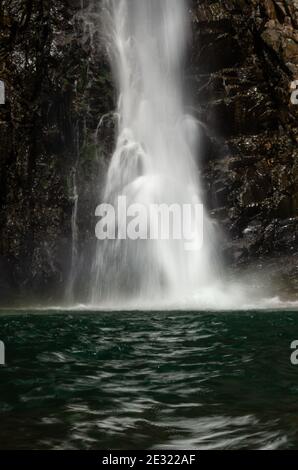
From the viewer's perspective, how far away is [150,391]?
5.86 meters

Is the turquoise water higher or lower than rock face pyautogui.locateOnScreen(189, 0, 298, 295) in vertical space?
lower

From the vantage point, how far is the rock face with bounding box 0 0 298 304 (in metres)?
24.9

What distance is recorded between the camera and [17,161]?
86.3 ft

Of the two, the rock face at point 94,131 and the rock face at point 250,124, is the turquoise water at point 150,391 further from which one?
the rock face at point 94,131

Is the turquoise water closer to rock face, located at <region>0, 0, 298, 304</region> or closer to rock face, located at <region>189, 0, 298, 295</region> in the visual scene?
rock face, located at <region>189, 0, 298, 295</region>

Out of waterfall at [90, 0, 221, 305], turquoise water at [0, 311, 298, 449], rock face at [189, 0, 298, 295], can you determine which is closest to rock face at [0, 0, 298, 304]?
rock face at [189, 0, 298, 295]

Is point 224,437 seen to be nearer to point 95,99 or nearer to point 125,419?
point 125,419

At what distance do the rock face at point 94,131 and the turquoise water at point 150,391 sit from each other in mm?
14606

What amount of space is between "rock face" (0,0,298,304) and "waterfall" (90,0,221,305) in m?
0.68

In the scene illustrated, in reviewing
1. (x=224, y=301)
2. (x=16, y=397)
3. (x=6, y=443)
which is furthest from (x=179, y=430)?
(x=224, y=301)

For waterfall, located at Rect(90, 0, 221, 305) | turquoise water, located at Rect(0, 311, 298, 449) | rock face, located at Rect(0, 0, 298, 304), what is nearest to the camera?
turquoise water, located at Rect(0, 311, 298, 449)

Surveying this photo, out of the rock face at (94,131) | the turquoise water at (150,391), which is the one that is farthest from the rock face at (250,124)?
the turquoise water at (150,391)

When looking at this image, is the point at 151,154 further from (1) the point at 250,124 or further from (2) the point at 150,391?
(2) the point at 150,391

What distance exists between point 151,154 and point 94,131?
306cm
